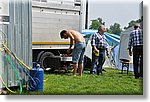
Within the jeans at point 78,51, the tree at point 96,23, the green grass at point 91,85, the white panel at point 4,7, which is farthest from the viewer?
the tree at point 96,23

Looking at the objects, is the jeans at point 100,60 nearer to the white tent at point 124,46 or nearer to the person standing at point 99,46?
the person standing at point 99,46

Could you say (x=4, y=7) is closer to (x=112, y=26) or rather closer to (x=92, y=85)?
(x=92, y=85)

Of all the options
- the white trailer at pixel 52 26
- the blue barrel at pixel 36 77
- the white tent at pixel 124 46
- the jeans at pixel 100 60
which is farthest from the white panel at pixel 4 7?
the white tent at pixel 124 46

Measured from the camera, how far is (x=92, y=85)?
545 cm

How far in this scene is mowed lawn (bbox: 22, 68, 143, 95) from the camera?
4887 millimetres

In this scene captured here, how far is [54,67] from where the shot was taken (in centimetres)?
700

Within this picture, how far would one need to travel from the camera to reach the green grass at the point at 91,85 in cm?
488

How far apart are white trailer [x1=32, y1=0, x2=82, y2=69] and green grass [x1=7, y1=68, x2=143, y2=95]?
2.46 ft

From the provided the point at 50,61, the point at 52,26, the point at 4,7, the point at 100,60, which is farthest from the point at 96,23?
the point at 4,7

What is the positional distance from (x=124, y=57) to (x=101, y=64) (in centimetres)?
89

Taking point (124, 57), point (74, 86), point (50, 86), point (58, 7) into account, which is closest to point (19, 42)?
point (50, 86)

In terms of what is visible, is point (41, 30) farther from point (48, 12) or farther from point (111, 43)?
point (111, 43)

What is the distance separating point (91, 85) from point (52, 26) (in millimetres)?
1977

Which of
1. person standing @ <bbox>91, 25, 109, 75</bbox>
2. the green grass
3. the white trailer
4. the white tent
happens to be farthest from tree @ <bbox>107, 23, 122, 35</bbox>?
the green grass
